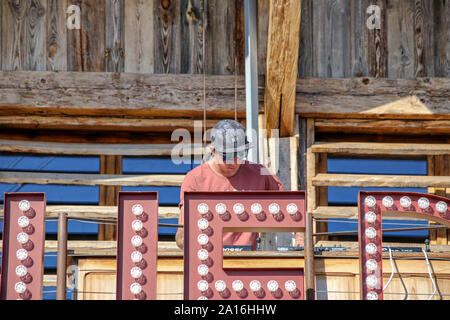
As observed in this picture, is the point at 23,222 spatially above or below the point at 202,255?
above

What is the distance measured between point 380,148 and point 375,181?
1.23 feet

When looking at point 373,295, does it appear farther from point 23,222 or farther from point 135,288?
point 23,222

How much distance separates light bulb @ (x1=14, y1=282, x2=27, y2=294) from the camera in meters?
6.27

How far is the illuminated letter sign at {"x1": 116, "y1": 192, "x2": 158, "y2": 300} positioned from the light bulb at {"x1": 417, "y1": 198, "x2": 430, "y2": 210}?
1845mm

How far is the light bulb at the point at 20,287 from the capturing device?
627cm

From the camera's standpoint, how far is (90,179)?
9297mm

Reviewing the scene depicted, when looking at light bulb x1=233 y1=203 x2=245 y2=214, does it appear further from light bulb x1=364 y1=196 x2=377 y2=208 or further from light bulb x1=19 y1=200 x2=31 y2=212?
light bulb x1=19 y1=200 x2=31 y2=212

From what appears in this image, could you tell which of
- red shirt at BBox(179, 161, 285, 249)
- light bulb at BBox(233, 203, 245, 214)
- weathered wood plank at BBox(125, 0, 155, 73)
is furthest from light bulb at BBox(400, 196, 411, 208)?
weathered wood plank at BBox(125, 0, 155, 73)

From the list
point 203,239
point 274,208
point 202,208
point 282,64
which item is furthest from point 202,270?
point 282,64

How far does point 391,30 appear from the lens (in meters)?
9.59

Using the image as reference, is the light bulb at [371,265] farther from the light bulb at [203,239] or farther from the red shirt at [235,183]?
the red shirt at [235,183]

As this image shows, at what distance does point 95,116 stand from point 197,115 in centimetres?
103

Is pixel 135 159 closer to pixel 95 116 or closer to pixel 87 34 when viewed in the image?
pixel 95 116
